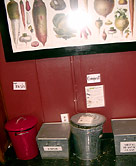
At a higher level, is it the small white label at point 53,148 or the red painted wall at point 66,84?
the red painted wall at point 66,84

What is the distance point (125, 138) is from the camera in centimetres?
183

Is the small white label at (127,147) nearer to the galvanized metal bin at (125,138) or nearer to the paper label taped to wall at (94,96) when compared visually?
the galvanized metal bin at (125,138)

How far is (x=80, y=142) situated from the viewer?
1.87m

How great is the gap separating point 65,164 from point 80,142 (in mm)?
316

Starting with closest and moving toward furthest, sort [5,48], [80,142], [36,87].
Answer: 1. [80,142]
2. [5,48]
3. [36,87]

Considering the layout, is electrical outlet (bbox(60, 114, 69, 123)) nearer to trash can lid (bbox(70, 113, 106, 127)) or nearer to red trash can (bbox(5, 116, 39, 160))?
trash can lid (bbox(70, 113, 106, 127))

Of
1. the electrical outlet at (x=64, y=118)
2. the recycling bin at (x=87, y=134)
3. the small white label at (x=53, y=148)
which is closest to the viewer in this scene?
the recycling bin at (x=87, y=134)

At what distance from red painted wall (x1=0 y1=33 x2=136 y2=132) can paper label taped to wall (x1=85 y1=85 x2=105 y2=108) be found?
50mm

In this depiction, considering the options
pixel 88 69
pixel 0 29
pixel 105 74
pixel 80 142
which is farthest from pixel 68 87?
pixel 0 29

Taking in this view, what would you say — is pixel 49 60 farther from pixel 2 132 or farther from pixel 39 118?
pixel 2 132

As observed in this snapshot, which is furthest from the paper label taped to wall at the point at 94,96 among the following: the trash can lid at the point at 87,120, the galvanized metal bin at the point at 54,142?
the galvanized metal bin at the point at 54,142

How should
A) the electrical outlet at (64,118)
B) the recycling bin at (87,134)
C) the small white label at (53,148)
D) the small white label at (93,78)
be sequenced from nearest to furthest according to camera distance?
the recycling bin at (87,134)
the small white label at (53,148)
the small white label at (93,78)
the electrical outlet at (64,118)

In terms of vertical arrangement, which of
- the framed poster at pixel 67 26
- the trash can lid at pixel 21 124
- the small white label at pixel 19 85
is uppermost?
the framed poster at pixel 67 26

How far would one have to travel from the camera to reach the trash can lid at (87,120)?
5.93ft
